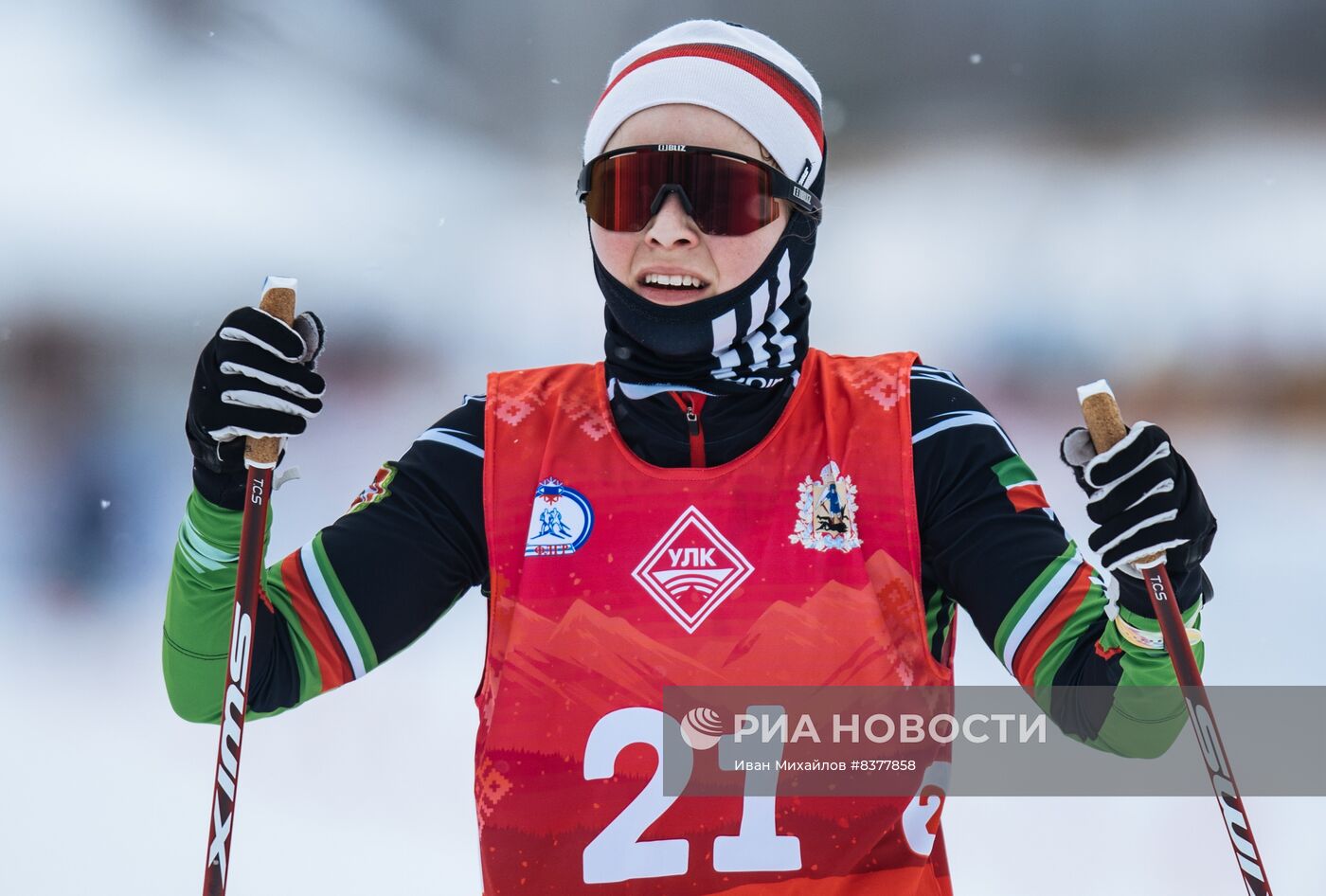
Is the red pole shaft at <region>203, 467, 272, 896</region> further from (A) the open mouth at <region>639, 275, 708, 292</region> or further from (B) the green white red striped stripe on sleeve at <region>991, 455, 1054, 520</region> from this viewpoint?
(B) the green white red striped stripe on sleeve at <region>991, 455, 1054, 520</region>

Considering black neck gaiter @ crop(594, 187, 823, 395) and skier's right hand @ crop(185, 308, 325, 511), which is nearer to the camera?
skier's right hand @ crop(185, 308, 325, 511)

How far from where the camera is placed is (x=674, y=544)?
1.56 metres

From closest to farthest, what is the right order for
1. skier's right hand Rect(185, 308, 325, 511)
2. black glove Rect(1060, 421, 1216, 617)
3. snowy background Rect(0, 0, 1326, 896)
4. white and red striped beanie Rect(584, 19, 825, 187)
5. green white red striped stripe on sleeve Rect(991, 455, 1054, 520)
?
black glove Rect(1060, 421, 1216, 617) < skier's right hand Rect(185, 308, 325, 511) < green white red striped stripe on sleeve Rect(991, 455, 1054, 520) < white and red striped beanie Rect(584, 19, 825, 187) < snowy background Rect(0, 0, 1326, 896)

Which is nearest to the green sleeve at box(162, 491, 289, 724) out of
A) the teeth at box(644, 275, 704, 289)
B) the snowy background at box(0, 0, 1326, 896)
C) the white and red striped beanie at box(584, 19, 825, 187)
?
the teeth at box(644, 275, 704, 289)

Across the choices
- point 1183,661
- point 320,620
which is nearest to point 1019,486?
point 1183,661

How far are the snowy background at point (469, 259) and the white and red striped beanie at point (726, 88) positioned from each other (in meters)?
1.72

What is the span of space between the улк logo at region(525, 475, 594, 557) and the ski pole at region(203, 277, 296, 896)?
0.34 m

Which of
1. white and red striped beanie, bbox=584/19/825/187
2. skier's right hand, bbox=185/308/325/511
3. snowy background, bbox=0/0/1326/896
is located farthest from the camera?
snowy background, bbox=0/0/1326/896

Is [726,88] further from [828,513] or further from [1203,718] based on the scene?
[1203,718]

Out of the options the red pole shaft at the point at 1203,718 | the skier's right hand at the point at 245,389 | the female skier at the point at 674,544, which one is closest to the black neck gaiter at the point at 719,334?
the female skier at the point at 674,544

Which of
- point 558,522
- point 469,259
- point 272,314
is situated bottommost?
point 558,522

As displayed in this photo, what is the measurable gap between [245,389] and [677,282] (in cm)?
57

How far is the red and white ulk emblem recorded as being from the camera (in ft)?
5.05

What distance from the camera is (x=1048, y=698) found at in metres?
1.47
